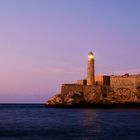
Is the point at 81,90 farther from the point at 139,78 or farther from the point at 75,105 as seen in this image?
the point at 139,78

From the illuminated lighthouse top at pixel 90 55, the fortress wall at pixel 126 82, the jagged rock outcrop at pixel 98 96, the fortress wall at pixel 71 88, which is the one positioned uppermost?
the illuminated lighthouse top at pixel 90 55

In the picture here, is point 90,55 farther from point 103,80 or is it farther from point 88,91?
point 88,91

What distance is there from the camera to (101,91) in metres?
78.8

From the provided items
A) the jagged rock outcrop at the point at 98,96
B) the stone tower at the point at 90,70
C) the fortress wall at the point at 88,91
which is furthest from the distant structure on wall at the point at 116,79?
the fortress wall at the point at 88,91

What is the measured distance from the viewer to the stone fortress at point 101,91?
7900 cm

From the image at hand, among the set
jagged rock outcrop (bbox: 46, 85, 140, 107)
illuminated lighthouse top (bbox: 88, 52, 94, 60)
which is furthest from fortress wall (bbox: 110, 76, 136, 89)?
illuminated lighthouse top (bbox: 88, 52, 94, 60)

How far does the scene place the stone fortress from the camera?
79.0 m

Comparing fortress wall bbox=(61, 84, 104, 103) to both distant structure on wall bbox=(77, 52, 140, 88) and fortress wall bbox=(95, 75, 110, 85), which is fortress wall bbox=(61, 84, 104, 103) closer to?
distant structure on wall bbox=(77, 52, 140, 88)

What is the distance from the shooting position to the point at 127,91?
260 feet

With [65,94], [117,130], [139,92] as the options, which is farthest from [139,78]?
[117,130]

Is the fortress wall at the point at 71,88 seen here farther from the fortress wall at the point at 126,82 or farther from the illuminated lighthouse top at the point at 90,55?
the fortress wall at the point at 126,82

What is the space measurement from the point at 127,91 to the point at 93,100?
5.70 m

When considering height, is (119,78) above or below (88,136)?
above

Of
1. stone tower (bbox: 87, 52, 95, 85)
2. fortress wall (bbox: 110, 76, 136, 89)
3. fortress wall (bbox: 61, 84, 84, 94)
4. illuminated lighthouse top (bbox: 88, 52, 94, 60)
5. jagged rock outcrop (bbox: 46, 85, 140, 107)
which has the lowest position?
jagged rock outcrop (bbox: 46, 85, 140, 107)
